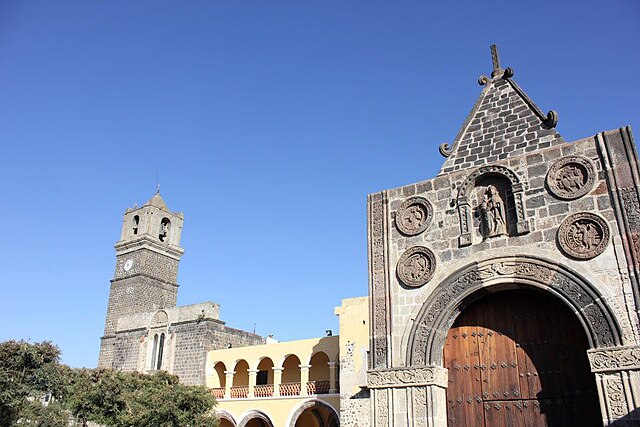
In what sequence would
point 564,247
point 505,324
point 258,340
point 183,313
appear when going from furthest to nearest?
point 258,340
point 183,313
point 505,324
point 564,247

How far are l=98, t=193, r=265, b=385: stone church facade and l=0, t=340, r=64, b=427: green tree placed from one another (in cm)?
1062

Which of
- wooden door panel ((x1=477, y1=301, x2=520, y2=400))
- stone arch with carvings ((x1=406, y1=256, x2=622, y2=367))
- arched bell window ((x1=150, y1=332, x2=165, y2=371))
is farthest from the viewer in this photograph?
arched bell window ((x1=150, y1=332, x2=165, y2=371))

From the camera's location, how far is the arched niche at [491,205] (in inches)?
341

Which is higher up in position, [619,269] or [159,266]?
[159,266]

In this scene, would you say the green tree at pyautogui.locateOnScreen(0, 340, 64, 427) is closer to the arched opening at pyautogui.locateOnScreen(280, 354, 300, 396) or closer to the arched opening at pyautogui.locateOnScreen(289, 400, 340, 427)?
the arched opening at pyautogui.locateOnScreen(289, 400, 340, 427)

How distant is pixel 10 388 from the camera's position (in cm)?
1535

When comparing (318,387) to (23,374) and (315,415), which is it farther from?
(23,374)

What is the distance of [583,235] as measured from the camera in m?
7.93

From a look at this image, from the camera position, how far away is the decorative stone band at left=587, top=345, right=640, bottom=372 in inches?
278

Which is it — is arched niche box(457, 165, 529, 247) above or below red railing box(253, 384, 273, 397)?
above

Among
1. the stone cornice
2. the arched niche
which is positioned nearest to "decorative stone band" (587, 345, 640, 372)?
the arched niche

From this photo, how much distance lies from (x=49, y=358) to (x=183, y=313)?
39.7 ft

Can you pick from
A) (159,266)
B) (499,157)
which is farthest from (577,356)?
(159,266)

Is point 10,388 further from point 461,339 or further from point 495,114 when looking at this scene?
point 495,114
